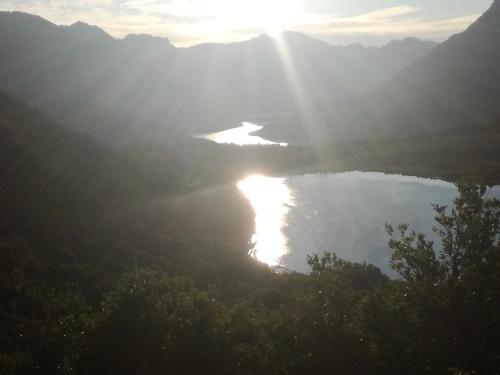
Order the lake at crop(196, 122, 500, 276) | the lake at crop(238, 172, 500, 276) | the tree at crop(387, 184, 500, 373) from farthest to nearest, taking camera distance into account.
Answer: the lake at crop(238, 172, 500, 276) < the lake at crop(196, 122, 500, 276) < the tree at crop(387, 184, 500, 373)

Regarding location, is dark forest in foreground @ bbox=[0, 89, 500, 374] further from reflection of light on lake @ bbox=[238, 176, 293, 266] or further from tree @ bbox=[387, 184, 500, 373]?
reflection of light on lake @ bbox=[238, 176, 293, 266]

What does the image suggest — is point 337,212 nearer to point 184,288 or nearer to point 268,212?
point 268,212

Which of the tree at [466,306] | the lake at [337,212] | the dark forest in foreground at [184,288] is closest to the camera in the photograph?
the tree at [466,306]

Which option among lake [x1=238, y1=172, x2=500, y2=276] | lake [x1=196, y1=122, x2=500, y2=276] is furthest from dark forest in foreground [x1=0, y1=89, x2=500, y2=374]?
lake [x1=238, y1=172, x2=500, y2=276]

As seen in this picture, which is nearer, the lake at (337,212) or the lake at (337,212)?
the lake at (337,212)

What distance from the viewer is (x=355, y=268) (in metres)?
49.3

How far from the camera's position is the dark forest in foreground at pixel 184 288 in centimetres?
1881

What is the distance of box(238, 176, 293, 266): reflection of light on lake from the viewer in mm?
66000

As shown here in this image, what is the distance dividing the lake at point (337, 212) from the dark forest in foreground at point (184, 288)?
19.3 ft

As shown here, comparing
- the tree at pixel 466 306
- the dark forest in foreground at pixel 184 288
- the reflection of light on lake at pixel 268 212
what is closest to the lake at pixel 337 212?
the reflection of light on lake at pixel 268 212

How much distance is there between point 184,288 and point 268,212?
6300 centimetres

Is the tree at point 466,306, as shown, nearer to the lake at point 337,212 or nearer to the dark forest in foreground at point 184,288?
the dark forest in foreground at point 184,288

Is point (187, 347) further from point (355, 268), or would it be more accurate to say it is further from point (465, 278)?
point (355, 268)

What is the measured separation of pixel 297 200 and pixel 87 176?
142ft
